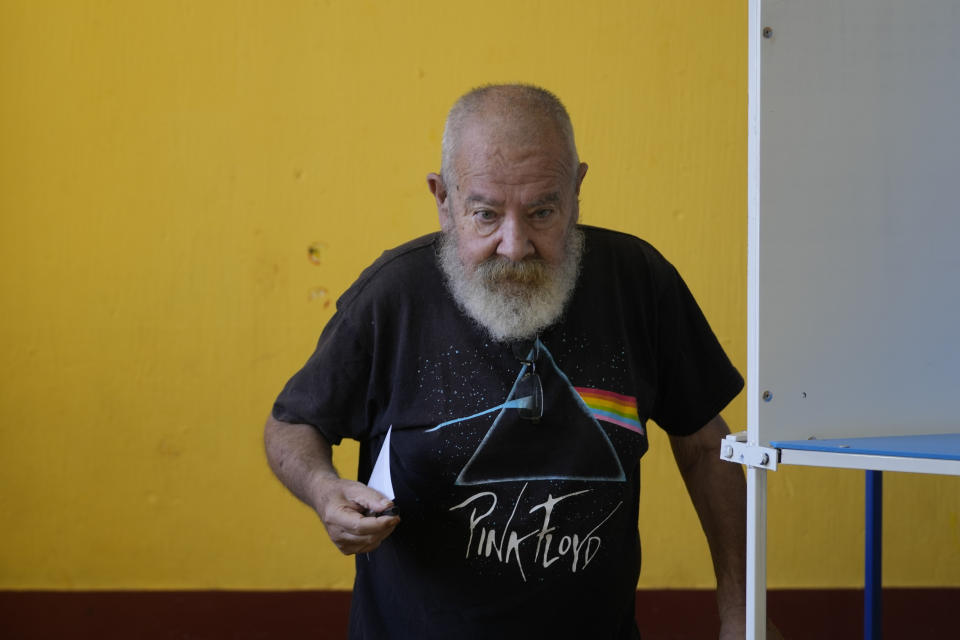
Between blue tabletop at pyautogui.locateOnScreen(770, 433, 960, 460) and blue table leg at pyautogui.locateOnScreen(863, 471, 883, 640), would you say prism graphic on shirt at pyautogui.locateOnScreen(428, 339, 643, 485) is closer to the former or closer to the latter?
blue tabletop at pyautogui.locateOnScreen(770, 433, 960, 460)

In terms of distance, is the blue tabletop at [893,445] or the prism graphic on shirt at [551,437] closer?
the blue tabletop at [893,445]

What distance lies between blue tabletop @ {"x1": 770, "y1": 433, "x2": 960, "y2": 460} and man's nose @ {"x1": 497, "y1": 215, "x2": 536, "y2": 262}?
476 millimetres

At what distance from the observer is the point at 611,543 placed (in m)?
1.42

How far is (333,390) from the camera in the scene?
140 cm

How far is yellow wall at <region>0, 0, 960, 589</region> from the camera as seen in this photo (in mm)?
2529

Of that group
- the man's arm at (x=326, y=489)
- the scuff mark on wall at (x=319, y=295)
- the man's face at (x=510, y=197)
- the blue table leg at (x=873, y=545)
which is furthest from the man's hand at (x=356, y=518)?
the scuff mark on wall at (x=319, y=295)

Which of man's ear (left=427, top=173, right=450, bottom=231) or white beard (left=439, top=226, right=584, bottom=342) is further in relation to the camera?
man's ear (left=427, top=173, right=450, bottom=231)

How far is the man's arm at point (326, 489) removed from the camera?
1.17m

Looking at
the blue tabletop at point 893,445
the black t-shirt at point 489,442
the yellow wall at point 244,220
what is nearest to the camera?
the blue tabletop at point 893,445

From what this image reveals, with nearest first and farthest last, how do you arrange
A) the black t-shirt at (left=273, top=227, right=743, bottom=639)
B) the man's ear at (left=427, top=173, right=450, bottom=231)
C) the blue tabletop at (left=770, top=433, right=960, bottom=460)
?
1. the blue tabletop at (left=770, top=433, right=960, bottom=460)
2. the black t-shirt at (left=273, top=227, right=743, bottom=639)
3. the man's ear at (left=427, top=173, right=450, bottom=231)

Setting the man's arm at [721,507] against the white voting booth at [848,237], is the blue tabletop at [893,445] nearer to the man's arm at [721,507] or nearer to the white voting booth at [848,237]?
the white voting booth at [848,237]

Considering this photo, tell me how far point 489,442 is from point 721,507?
456 millimetres

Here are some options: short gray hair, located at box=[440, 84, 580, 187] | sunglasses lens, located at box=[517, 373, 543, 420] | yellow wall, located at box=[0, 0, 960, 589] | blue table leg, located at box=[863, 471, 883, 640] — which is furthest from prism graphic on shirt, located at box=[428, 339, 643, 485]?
yellow wall, located at box=[0, 0, 960, 589]

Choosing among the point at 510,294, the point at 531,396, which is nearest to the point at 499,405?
the point at 531,396
